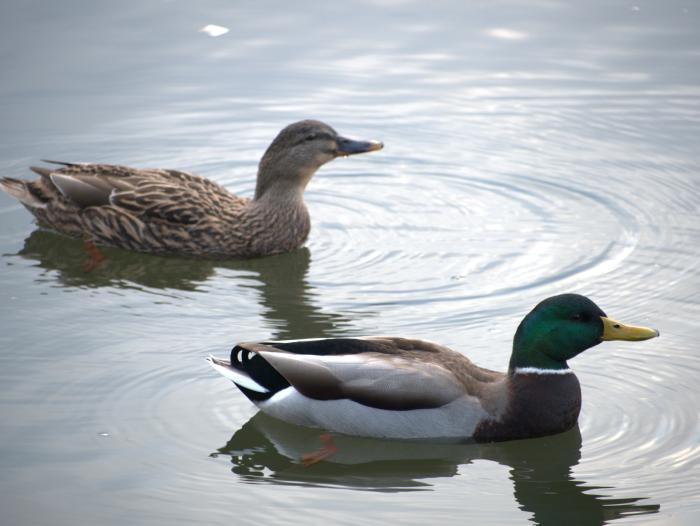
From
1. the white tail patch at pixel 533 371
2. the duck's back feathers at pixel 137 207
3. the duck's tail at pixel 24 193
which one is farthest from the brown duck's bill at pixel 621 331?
the duck's tail at pixel 24 193

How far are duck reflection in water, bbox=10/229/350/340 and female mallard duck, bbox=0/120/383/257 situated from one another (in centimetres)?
11

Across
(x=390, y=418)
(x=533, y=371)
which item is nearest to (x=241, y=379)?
(x=390, y=418)

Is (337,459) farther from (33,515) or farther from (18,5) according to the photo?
(18,5)

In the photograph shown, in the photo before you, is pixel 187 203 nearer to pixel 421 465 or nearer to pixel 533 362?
pixel 533 362

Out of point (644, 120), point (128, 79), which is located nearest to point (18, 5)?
point (128, 79)

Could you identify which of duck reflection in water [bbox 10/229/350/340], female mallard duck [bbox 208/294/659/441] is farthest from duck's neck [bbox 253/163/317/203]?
female mallard duck [bbox 208/294/659/441]

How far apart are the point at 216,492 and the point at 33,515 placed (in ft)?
3.04

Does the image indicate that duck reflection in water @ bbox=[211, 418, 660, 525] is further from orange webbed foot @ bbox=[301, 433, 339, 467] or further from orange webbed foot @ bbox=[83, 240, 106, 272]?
orange webbed foot @ bbox=[83, 240, 106, 272]

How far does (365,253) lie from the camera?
10.3 metres

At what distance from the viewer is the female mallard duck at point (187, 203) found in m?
10.4

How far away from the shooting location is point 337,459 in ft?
24.4

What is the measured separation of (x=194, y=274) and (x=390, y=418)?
299 centimetres

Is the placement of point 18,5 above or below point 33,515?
above

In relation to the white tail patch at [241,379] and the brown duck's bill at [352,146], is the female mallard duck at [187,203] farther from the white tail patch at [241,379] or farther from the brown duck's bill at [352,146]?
the white tail patch at [241,379]
